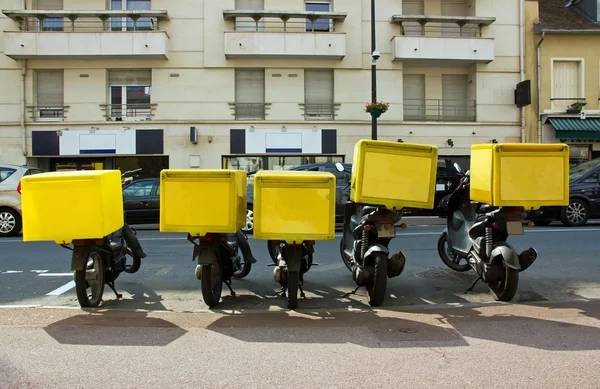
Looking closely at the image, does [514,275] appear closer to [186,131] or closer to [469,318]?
[469,318]

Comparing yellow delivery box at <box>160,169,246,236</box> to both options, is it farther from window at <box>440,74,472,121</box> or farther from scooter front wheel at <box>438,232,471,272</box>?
window at <box>440,74,472,121</box>

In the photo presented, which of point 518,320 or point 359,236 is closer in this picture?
point 518,320

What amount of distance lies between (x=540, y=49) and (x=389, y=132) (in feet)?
23.6

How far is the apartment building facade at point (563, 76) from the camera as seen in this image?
19406mm

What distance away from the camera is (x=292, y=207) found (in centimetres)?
505

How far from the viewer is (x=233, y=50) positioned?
18078 mm

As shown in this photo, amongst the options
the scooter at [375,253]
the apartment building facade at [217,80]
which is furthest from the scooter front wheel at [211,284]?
the apartment building facade at [217,80]

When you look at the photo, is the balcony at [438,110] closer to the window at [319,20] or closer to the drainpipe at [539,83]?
the drainpipe at [539,83]

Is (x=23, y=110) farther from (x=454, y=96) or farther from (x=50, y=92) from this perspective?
(x=454, y=96)

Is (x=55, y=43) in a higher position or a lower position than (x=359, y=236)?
higher

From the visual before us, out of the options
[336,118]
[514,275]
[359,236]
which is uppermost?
[336,118]

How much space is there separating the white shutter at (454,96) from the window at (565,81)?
349 cm

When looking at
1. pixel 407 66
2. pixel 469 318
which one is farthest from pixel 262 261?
pixel 407 66

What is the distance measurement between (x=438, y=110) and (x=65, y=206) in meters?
17.1
